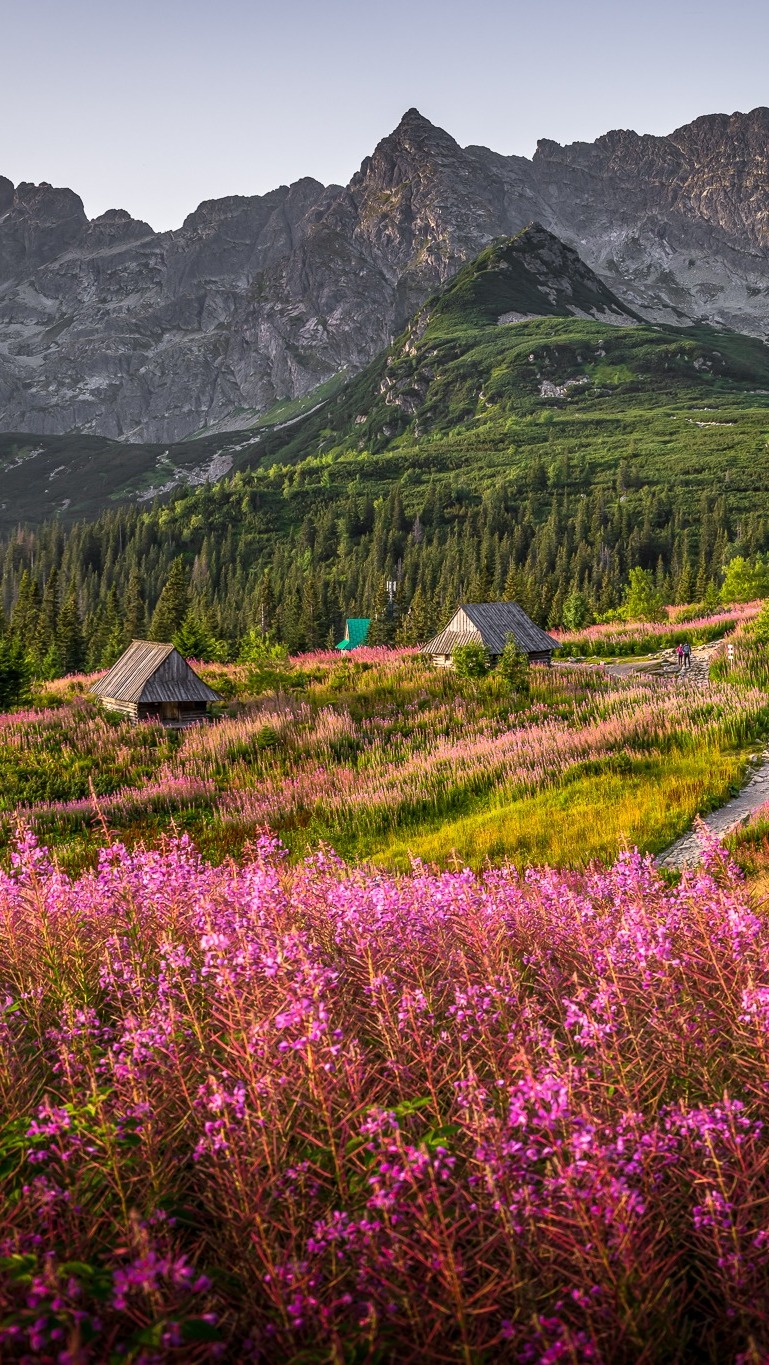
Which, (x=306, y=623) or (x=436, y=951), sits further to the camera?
(x=306, y=623)

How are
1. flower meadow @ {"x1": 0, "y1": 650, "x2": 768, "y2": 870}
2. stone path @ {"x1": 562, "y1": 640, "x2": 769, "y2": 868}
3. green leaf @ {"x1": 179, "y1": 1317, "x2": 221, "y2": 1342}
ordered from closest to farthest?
1. green leaf @ {"x1": 179, "y1": 1317, "x2": 221, "y2": 1342}
2. stone path @ {"x1": 562, "y1": 640, "x2": 769, "y2": 868}
3. flower meadow @ {"x1": 0, "y1": 650, "x2": 768, "y2": 870}

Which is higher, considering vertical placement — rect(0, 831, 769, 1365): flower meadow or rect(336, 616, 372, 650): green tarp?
rect(0, 831, 769, 1365): flower meadow

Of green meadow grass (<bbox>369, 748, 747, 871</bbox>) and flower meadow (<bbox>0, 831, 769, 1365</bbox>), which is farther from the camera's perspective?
green meadow grass (<bbox>369, 748, 747, 871</bbox>)

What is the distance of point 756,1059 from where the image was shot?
3.81m

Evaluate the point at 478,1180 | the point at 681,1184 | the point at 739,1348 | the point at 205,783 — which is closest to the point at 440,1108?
the point at 478,1180

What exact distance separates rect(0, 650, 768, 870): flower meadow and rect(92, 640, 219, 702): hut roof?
124 cm

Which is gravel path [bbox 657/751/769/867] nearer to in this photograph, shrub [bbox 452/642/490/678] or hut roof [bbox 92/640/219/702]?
shrub [bbox 452/642/490/678]

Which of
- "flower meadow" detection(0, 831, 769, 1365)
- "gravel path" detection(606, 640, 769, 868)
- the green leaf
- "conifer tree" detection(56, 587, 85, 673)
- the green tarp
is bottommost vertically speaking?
the green tarp

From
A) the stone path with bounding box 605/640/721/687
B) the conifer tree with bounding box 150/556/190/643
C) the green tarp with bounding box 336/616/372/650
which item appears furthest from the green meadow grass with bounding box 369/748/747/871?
the green tarp with bounding box 336/616/372/650

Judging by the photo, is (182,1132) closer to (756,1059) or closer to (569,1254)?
(569,1254)

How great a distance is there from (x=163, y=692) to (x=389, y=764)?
35.3 ft

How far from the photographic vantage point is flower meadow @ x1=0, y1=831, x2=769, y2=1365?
2.63m

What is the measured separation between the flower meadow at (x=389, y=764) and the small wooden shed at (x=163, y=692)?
1.01m

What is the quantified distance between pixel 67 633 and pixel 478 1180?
85.3 metres
